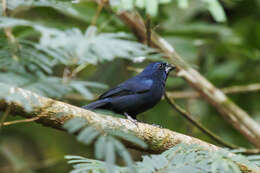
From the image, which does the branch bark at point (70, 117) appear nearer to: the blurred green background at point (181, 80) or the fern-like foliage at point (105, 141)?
the fern-like foliage at point (105, 141)

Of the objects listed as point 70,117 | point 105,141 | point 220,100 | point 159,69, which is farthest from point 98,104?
point 105,141

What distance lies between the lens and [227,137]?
663cm

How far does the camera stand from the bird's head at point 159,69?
536 cm

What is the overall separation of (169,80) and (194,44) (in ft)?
2.11

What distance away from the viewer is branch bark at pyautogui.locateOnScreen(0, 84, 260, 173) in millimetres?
2079

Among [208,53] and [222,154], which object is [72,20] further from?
[222,154]

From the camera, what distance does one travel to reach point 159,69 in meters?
5.43

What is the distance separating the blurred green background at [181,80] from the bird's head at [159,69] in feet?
2.02

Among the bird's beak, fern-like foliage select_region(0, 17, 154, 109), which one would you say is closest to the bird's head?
the bird's beak

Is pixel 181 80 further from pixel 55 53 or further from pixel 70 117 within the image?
Answer: pixel 55 53

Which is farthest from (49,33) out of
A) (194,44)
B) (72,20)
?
(72,20)

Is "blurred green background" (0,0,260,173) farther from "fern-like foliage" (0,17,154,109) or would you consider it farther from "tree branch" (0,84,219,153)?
"fern-like foliage" (0,17,154,109)

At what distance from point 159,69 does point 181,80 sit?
109 cm

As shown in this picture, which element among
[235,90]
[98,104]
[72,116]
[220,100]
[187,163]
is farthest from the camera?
[235,90]
